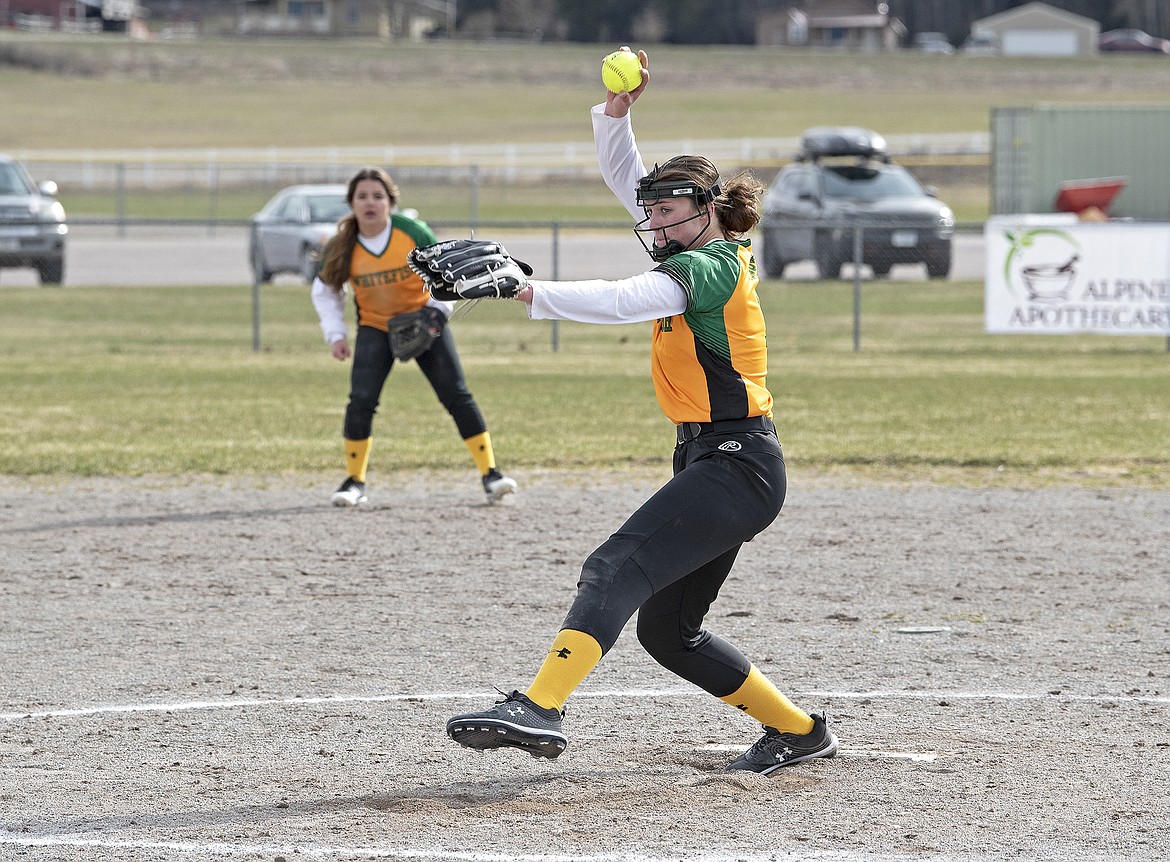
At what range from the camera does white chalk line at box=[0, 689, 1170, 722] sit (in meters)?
6.16

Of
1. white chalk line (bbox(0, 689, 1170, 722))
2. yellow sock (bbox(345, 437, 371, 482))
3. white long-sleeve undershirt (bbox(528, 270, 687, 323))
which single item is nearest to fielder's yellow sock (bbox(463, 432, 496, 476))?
yellow sock (bbox(345, 437, 371, 482))

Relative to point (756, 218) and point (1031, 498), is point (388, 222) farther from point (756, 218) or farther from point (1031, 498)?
point (756, 218)

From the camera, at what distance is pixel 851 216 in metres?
26.5

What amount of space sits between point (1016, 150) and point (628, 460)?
74.5 ft

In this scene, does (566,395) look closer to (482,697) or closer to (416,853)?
(482,697)

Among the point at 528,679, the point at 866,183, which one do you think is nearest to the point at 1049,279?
the point at 866,183

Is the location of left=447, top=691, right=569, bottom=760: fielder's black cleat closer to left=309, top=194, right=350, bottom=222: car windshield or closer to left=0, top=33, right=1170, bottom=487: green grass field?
left=0, top=33, right=1170, bottom=487: green grass field

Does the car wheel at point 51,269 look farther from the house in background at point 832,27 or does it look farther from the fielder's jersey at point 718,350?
the house in background at point 832,27

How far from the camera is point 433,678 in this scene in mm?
6629

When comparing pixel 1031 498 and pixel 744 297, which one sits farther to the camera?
pixel 1031 498

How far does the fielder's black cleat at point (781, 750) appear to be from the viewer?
5449mm

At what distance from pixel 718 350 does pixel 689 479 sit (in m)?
0.40

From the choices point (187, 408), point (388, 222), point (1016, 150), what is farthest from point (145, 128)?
point (388, 222)

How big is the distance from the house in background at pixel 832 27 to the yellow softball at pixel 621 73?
357ft
